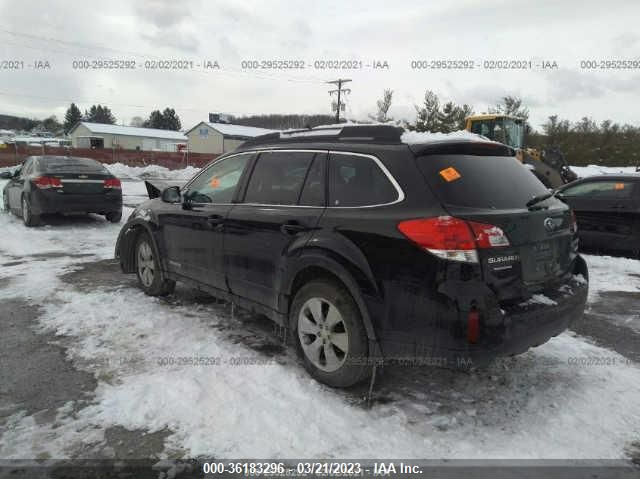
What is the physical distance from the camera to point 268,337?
4414 mm

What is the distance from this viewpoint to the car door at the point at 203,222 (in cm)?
Result: 449

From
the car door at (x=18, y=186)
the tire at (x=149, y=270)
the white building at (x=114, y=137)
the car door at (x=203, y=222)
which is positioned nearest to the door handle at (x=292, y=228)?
the car door at (x=203, y=222)

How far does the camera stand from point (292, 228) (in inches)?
143

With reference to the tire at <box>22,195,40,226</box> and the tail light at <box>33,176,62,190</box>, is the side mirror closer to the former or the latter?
the tail light at <box>33,176,62,190</box>

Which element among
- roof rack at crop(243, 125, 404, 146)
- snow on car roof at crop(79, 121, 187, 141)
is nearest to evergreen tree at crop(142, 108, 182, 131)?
snow on car roof at crop(79, 121, 187, 141)

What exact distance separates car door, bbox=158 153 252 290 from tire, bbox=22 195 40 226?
6252 mm

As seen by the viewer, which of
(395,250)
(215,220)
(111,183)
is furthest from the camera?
(111,183)

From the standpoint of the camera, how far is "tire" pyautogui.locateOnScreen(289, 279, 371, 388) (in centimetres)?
324

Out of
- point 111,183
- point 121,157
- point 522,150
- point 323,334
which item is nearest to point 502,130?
point 522,150

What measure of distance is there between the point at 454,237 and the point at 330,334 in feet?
3.78

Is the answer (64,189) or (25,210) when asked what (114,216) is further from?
(25,210)

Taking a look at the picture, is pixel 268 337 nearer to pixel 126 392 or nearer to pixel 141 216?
pixel 126 392

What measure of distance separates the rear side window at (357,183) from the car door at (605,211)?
5883 mm

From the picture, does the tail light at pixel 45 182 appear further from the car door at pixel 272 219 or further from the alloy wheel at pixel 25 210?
the car door at pixel 272 219
